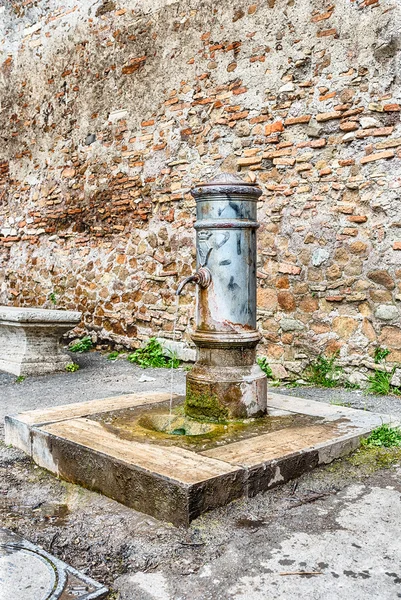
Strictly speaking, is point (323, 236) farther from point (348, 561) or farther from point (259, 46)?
point (348, 561)

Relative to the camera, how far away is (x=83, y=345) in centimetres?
755

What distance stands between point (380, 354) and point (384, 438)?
1.63 meters

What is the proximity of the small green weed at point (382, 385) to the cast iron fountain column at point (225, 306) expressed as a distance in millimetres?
1665

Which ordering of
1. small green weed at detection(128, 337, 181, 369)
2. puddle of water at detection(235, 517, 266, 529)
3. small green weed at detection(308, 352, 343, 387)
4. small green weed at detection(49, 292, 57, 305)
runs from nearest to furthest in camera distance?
1. puddle of water at detection(235, 517, 266, 529)
2. small green weed at detection(308, 352, 343, 387)
3. small green weed at detection(128, 337, 181, 369)
4. small green weed at detection(49, 292, 57, 305)

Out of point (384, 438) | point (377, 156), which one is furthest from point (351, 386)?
point (377, 156)

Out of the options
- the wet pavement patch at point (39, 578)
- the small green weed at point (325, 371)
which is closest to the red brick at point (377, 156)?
the small green weed at point (325, 371)

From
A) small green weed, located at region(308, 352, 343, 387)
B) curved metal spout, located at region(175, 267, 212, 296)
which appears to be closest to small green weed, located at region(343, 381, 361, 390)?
small green weed, located at region(308, 352, 343, 387)

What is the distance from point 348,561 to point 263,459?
2.32 feet

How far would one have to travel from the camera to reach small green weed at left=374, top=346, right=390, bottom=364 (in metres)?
4.96

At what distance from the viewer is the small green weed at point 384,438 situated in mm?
3404

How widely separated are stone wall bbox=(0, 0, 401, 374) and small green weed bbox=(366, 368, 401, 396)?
0.16 metres

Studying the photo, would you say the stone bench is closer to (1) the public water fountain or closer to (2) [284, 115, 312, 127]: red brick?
(1) the public water fountain

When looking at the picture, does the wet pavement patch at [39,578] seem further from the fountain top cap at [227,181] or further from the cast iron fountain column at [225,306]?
the fountain top cap at [227,181]

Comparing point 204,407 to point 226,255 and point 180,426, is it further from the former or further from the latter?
point 226,255
